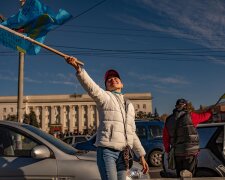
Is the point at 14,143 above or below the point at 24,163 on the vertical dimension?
above

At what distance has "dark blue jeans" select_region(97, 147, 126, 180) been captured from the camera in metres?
3.91

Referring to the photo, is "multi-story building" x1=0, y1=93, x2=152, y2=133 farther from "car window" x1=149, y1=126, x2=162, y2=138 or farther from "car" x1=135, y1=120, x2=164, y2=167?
"car" x1=135, y1=120, x2=164, y2=167

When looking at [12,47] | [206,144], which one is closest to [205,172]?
[206,144]

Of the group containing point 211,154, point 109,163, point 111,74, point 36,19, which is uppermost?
point 36,19

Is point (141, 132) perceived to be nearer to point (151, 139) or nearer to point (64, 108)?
point (151, 139)

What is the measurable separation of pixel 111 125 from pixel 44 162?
1.60 meters

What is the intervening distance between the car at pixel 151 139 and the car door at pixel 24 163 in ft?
33.5

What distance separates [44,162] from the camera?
5.20 metres

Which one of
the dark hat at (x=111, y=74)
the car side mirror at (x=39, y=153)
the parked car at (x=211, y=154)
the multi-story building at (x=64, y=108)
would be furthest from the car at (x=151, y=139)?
the multi-story building at (x=64, y=108)

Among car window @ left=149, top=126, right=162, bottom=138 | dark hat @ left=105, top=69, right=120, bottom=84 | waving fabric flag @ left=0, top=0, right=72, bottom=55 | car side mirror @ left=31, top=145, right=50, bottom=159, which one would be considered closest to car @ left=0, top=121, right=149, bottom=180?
car side mirror @ left=31, top=145, right=50, bottom=159

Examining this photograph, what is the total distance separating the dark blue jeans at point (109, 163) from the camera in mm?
3910

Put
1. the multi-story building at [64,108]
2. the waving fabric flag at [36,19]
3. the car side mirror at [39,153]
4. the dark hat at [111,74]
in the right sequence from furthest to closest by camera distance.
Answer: the multi-story building at [64,108] < the waving fabric flag at [36,19] < the car side mirror at [39,153] < the dark hat at [111,74]

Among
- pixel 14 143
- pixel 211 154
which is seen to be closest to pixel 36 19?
pixel 14 143

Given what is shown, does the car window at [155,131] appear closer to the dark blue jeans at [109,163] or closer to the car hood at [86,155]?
the car hood at [86,155]
